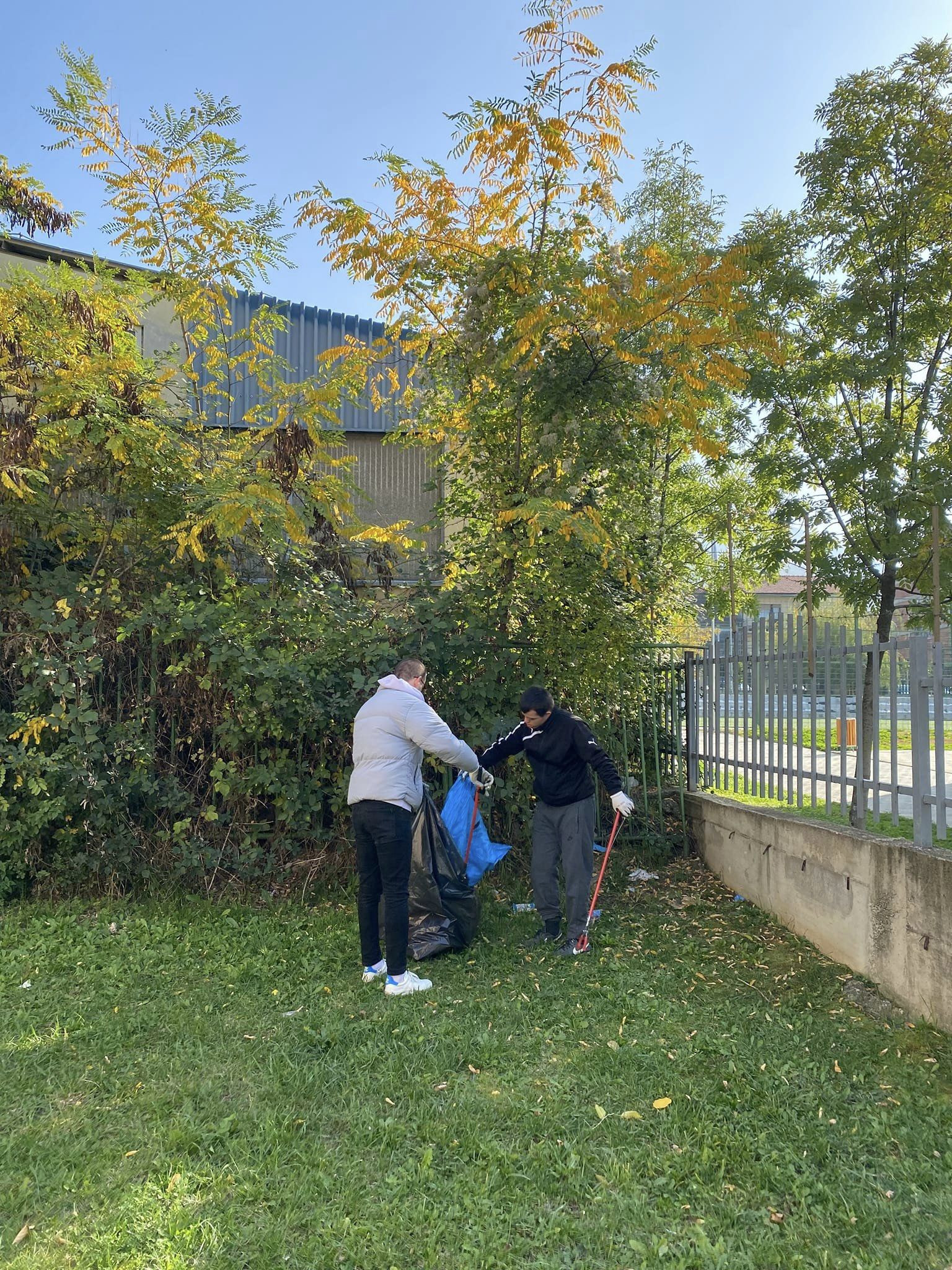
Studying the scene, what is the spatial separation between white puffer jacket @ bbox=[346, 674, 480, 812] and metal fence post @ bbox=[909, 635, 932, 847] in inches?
90.3

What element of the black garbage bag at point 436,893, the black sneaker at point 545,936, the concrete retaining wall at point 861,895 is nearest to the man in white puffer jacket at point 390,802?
the black garbage bag at point 436,893

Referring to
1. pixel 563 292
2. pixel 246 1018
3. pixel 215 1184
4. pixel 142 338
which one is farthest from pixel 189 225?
pixel 215 1184

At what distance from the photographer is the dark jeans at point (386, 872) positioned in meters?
4.45

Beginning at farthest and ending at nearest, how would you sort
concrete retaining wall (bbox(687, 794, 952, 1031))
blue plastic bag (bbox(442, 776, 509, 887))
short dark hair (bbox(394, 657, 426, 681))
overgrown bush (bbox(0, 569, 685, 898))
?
overgrown bush (bbox(0, 569, 685, 898)) < blue plastic bag (bbox(442, 776, 509, 887)) < short dark hair (bbox(394, 657, 426, 681)) < concrete retaining wall (bbox(687, 794, 952, 1031))

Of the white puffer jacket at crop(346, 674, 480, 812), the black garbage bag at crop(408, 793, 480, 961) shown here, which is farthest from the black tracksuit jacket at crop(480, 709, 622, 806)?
the white puffer jacket at crop(346, 674, 480, 812)

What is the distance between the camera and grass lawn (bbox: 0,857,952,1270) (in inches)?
99.0

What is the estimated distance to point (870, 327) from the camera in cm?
634

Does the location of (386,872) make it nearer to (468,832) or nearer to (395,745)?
(395,745)

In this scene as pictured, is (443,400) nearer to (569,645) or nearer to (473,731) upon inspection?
(569,645)

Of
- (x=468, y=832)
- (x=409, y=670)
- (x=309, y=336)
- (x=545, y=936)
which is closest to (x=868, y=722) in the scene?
(x=545, y=936)

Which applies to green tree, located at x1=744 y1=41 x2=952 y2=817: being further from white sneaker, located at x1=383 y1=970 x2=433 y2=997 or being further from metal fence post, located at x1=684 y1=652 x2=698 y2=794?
white sneaker, located at x1=383 y1=970 x2=433 y2=997

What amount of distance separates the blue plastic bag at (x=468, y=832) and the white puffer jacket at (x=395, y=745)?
0.63 metres

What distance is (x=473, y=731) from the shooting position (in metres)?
6.22

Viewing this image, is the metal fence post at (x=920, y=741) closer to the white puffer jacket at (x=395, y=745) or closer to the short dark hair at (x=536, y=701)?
the short dark hair at (x=536, y=701)
